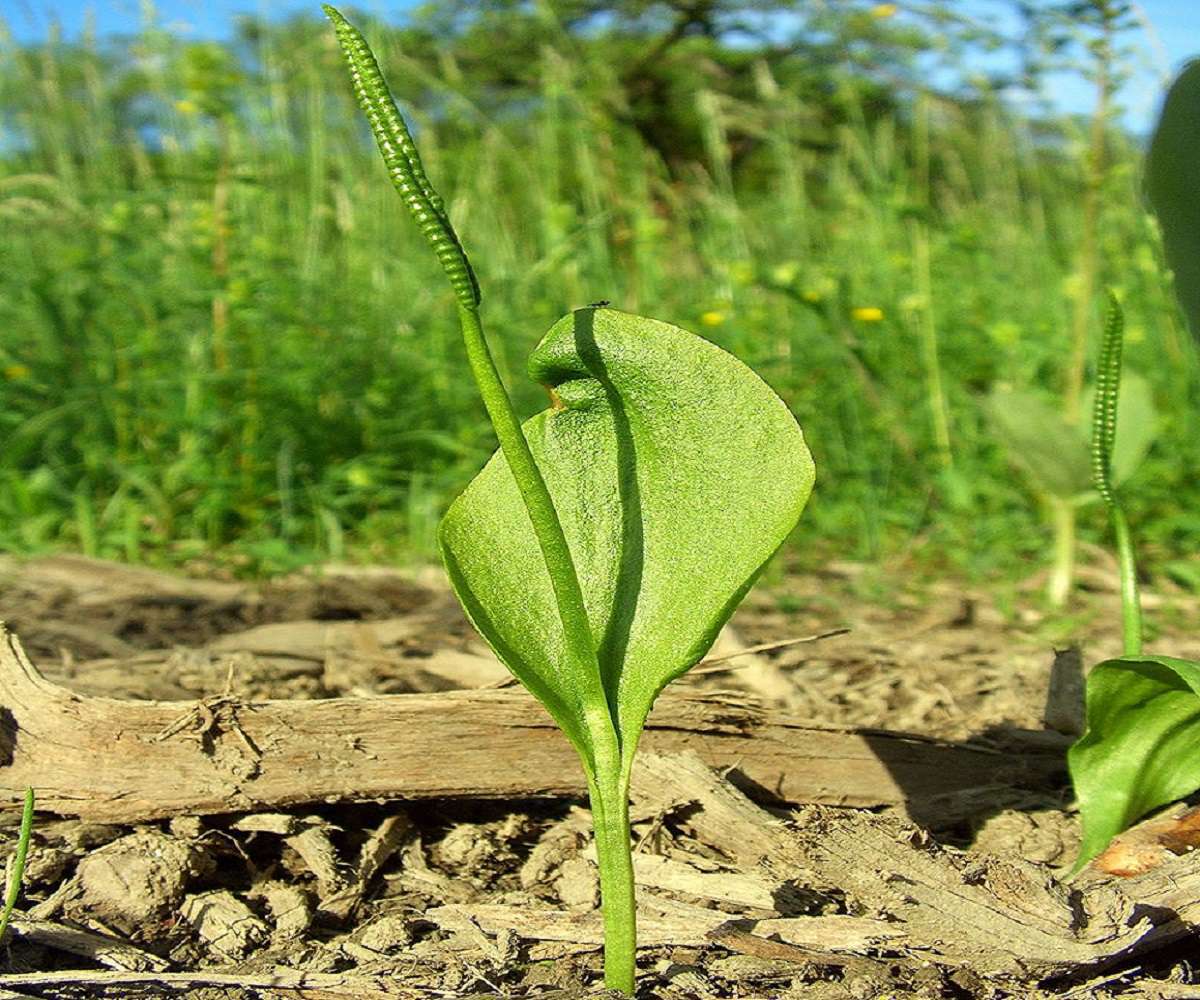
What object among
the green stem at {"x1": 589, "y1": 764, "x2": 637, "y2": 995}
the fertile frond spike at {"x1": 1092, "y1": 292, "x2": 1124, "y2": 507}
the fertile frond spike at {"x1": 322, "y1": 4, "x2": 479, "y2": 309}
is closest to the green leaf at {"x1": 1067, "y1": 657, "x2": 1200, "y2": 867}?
the fertile frond spike at {"x1": 1092, "y1": 292, "x2": 1124, "y2": 507}

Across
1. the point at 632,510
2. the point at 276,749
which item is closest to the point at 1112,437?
the point at 632,510

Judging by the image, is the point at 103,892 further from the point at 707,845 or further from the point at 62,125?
the point at 62,125

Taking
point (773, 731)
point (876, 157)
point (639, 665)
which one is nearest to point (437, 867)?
point (773, 731)

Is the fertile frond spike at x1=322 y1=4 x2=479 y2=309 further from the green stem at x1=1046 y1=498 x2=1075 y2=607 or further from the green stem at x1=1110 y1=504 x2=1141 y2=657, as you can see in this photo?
the green stem at x1=1046 y1=498 x2=1075 y2=607

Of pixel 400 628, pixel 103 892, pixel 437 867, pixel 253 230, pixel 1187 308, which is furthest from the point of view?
pixel 253 230

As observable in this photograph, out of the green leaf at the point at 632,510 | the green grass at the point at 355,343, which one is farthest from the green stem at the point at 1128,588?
the green grass at the point at 355,343

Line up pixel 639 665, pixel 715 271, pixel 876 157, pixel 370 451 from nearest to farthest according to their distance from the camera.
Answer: pixel 639 665 → pixel 370 451 → pixel 715 271 → pixel 876 157

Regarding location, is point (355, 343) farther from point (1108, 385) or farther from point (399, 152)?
point (399, 152)
